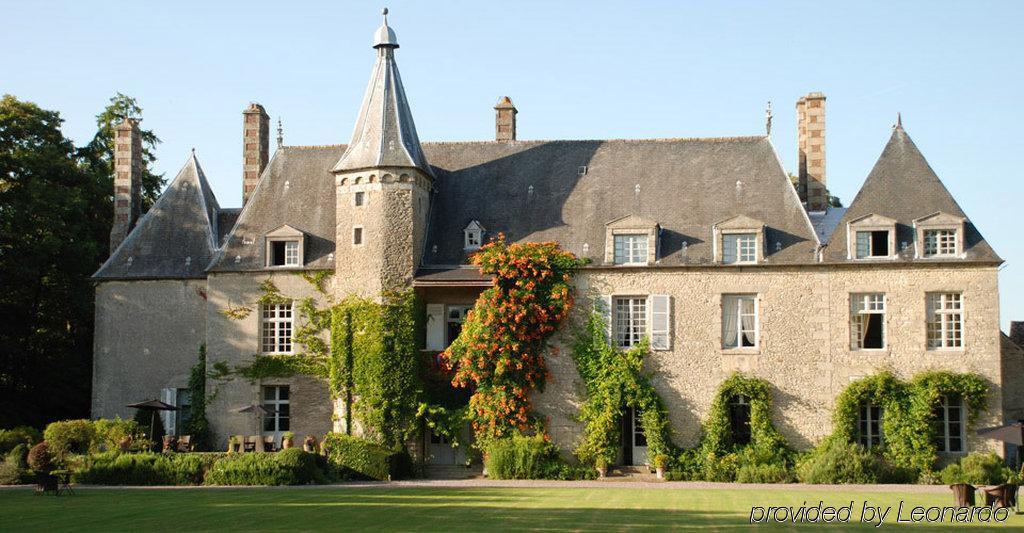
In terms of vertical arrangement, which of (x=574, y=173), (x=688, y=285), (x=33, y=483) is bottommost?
(x=33, y=483)

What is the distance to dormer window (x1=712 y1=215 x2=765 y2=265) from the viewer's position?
2998 centimetres

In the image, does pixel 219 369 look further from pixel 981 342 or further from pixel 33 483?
pixel 981 342

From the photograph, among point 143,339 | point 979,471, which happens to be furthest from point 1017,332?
Result: point 143,339

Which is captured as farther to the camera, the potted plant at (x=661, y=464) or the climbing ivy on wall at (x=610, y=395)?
the climbing ivy on wall at (x=610, y=395)

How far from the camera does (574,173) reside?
33062mm

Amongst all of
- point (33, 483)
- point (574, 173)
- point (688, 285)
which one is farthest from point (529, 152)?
point (33, 483)

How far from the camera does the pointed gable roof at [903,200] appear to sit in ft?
96.5

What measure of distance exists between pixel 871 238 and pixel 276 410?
16.9 m

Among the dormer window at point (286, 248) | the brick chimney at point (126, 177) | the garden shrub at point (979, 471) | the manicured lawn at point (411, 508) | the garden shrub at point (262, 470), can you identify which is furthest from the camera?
the brick chimney at point (126, 177)

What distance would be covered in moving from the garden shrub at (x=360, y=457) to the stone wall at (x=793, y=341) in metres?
4.38

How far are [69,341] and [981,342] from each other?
2996 centimetres

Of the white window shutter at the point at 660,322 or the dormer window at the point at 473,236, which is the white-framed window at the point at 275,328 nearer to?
the dormer window at the point at 473,236

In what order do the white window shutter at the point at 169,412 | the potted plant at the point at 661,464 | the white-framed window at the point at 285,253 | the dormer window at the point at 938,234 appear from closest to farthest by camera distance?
the potted plant at the point at 661,464, the dormer window at the point at 938,234, the white-framed window at the point at 285,253, the white window shutter at the point at 169,412

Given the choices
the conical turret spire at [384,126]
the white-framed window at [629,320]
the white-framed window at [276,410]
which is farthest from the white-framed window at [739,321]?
the white-framed window at [276,410]
